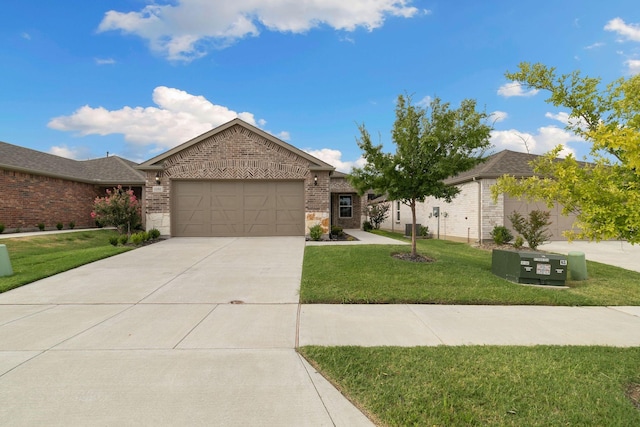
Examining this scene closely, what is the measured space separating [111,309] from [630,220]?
23.9 feet

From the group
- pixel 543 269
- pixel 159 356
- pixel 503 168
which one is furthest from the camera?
pixel 503 168

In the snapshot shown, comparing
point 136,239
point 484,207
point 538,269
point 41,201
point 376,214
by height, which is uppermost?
point 41,201

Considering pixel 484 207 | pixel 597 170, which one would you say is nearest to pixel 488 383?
pixel 597 170

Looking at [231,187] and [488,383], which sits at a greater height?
[231,187]

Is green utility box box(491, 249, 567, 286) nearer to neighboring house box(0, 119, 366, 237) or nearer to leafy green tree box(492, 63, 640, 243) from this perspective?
leafy green tree box(492, 63, 640, 243)

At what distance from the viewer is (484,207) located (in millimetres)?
14750

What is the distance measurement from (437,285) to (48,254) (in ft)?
40.7

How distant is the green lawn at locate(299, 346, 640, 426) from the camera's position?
104 inches

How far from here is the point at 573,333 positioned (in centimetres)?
456

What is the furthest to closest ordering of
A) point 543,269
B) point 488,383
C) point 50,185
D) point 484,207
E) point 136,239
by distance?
point 50,185
point 484,207
point 136,239
point 543,269
point 488,383

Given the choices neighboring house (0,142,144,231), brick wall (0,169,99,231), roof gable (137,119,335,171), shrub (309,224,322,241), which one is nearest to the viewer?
shrub (309,224,322,241)

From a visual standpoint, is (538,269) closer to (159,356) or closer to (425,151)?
(425,151)

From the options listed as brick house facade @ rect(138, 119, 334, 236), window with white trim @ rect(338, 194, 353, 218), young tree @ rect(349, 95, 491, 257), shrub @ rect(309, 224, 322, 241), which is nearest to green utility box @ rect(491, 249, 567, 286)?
young tree @ rect(349, 95, 491, 257)

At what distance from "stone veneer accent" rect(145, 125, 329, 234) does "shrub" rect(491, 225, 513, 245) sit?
24.8 ft
